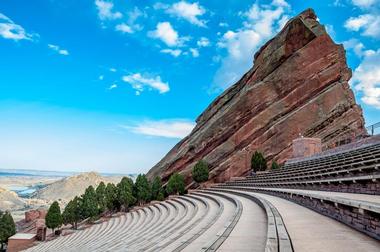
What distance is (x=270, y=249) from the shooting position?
5.07 meters

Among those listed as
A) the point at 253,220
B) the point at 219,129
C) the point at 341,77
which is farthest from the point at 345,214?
the point at 341,77

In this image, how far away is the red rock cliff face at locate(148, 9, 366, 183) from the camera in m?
44.4

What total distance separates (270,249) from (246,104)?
143ft

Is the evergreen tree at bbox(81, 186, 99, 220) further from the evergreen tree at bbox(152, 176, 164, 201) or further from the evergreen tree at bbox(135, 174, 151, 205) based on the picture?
the evergreen tree at bbox(152, 176, 164, 201)

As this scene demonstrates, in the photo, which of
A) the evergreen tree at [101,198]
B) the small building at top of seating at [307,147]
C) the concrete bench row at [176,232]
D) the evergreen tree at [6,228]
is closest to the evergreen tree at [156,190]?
the evergreen tree at [101,198]

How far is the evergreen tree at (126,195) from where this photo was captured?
43.4m

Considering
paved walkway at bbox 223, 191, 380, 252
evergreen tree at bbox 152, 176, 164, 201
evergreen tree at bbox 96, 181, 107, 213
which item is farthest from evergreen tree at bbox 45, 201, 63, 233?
paved walkway at bbox 223, 191, 380, 252

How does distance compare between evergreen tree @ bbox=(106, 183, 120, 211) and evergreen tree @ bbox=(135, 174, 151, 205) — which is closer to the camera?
evergreen tree @ bbox=(135, 174, 151, 205)

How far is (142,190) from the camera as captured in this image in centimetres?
4434

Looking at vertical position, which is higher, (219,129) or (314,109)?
(314,109)

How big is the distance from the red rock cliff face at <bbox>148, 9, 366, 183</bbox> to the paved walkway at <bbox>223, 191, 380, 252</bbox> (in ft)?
122

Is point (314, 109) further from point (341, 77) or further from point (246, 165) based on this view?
point (246, 165)

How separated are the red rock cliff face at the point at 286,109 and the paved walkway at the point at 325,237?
3731 cm

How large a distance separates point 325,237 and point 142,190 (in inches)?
1571
